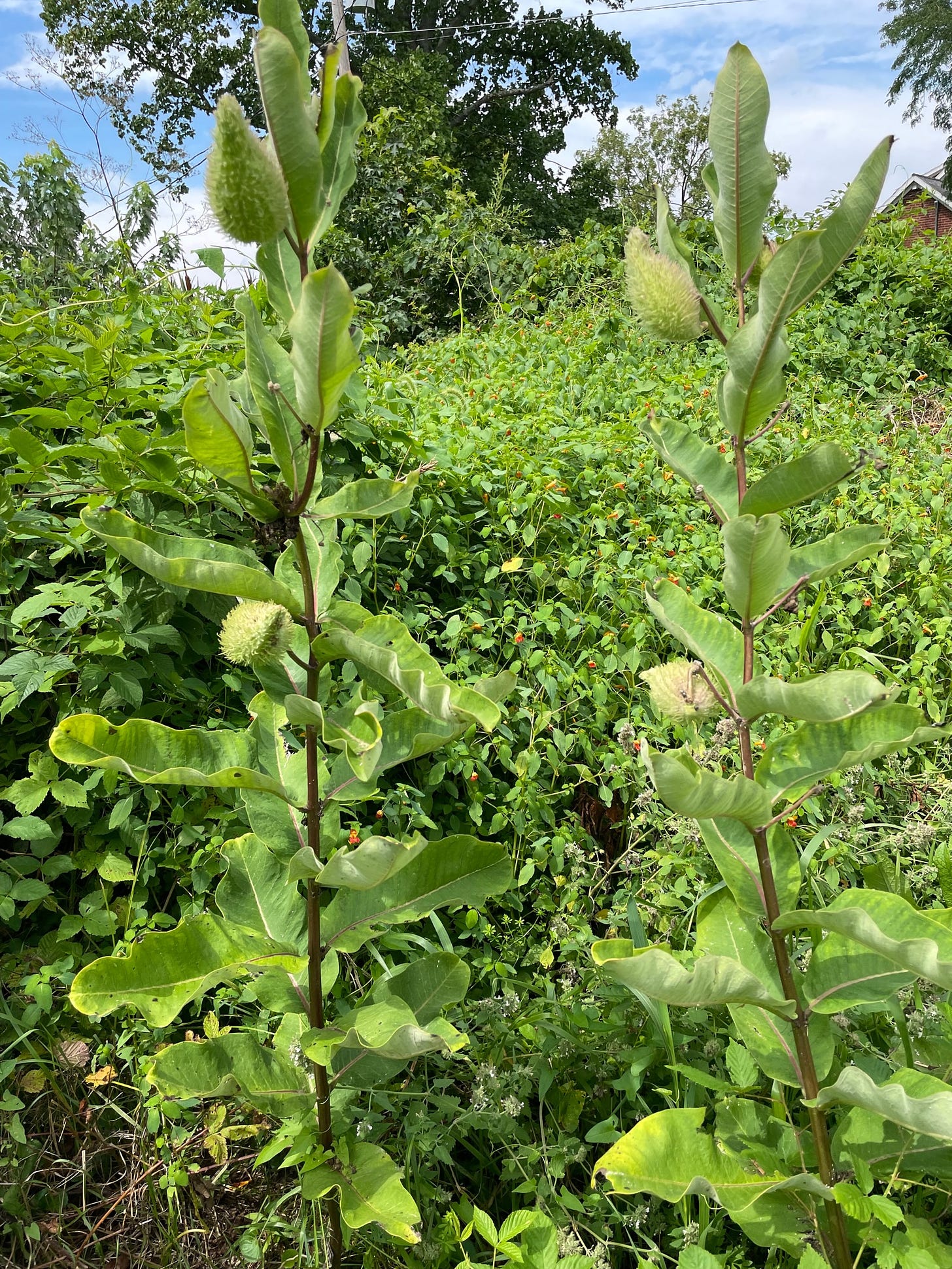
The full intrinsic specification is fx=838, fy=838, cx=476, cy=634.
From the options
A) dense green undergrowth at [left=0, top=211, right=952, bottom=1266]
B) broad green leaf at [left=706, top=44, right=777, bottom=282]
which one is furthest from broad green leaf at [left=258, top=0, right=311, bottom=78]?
dense green undergrowth at [left=0, top=211, right=952, bottom=1266]

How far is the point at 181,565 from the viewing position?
105 centimetres

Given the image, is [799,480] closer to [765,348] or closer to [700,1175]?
[765,348]

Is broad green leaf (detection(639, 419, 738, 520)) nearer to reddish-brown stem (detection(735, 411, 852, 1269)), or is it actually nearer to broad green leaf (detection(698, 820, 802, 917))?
reddish-brown stem (detection(735, 411, 852, 1269))

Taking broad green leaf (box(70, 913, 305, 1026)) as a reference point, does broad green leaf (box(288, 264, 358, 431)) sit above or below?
above

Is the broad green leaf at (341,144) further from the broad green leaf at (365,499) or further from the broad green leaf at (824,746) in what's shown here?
the broad green leaf at (824,746)

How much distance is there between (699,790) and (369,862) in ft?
1.34

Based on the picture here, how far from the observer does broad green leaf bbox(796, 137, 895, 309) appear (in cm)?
101

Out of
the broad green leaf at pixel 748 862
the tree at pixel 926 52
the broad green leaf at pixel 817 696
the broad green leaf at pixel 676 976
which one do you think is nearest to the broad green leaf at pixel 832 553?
the broad green leaf at pixel 817 696

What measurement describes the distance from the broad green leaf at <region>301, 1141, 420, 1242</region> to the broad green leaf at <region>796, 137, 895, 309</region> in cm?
134

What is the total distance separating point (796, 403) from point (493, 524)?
2.47 metres

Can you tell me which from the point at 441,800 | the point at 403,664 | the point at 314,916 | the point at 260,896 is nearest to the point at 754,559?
the point at 403,664

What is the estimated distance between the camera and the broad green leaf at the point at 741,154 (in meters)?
0.99

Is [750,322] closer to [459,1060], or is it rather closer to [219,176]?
[219,176]

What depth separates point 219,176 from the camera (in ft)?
2.99
